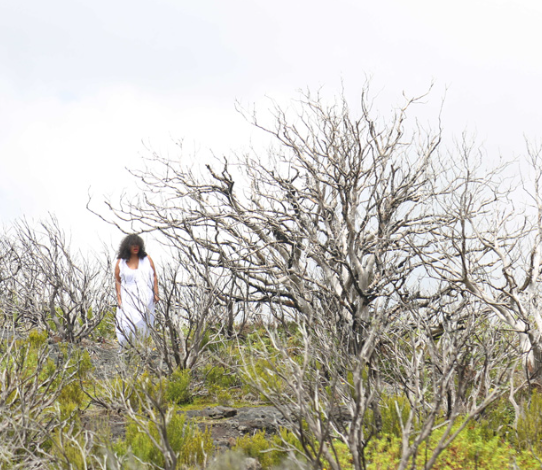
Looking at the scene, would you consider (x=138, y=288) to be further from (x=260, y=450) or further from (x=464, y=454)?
(x=464, y=454)

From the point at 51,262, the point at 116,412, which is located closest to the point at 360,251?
the point at 116,412

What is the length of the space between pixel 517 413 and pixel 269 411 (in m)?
2.72

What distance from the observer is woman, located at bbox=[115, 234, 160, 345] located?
8273 mm

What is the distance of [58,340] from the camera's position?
10742 mm

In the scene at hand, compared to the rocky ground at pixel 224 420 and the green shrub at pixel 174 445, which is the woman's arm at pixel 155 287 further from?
the green shrub at pixel 174 445

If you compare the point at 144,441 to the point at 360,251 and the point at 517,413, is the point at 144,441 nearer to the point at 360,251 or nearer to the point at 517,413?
the point at 517,413

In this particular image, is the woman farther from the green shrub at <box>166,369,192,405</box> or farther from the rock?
the rock

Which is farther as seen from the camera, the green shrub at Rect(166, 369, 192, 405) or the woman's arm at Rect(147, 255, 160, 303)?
the woman's arm at Rect(147, 255, 160, 303)

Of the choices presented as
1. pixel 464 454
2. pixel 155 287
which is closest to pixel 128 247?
pixel 155 287

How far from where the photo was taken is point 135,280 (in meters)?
8.45

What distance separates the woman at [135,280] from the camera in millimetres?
8273

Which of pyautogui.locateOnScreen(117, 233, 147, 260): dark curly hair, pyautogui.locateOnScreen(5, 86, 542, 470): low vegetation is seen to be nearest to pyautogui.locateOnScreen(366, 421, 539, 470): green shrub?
pyautogui.locateOnScreen(5, 86, 542, 470): low vegetation

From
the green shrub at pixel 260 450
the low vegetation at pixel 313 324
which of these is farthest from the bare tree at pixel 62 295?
the green shrub at pixel 260 450

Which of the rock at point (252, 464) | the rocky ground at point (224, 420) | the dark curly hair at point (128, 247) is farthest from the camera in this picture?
the dark curly hair at point (128, 247)
